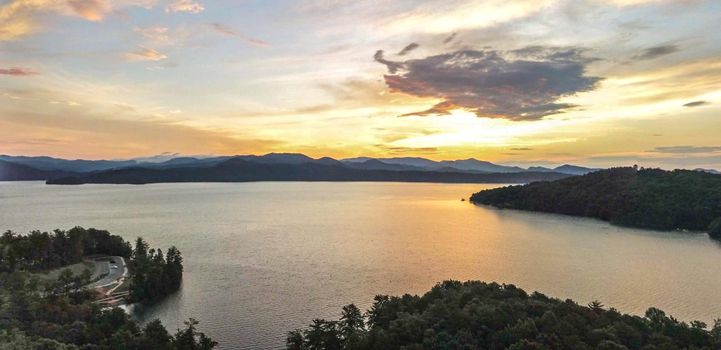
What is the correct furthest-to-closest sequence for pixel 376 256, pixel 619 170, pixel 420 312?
pixel 619 170, pixel 376 256, pixel 420 312

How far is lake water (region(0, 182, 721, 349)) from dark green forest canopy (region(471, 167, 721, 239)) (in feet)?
28.7

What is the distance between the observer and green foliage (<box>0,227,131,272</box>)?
58.3m

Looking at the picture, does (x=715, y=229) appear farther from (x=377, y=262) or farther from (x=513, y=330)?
(x=513, y=330)

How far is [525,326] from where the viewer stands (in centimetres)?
2747

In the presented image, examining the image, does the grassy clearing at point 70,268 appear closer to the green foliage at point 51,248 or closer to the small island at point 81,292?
the small island at point 81,292

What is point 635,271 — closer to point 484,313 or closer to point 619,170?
point 484,313

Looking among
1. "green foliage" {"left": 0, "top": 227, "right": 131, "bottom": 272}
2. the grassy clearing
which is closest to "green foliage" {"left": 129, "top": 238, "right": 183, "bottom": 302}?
the grassy clearing

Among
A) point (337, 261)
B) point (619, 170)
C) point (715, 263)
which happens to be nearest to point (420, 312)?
point (337, 261)

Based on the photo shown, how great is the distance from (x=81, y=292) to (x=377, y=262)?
3862 centimetres

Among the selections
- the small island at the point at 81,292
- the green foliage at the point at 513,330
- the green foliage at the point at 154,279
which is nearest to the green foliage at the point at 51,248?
the small island at the point at 81,292

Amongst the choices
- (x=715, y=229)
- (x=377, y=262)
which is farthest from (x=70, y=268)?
(x=715, y=229)

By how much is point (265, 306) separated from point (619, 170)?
14404cm

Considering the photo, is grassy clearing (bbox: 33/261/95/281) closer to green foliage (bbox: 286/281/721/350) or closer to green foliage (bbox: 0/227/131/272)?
green foliage (bbox: 0/227/131/272)

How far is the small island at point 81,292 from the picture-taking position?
3094 centimetres
